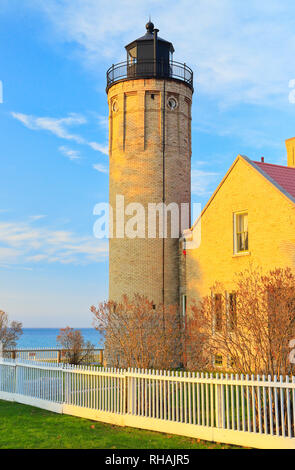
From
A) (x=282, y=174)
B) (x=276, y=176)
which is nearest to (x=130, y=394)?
(x=276, y=176)

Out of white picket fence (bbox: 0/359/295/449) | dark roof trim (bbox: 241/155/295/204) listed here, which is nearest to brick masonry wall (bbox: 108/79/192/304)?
dark roof trim (bbox: 241/155/295/204)

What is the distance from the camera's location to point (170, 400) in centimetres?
1227

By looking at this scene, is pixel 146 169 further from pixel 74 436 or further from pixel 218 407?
pixel 218 407

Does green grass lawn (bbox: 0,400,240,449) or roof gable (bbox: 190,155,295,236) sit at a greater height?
roof gable (bbox: 190,155,295,236)

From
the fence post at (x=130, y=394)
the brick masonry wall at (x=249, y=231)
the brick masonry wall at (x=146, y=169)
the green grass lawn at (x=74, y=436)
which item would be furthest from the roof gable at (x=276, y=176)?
the green grass lawn at (x=74, y=436)

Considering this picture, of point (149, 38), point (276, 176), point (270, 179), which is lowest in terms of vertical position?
point (270, 179)

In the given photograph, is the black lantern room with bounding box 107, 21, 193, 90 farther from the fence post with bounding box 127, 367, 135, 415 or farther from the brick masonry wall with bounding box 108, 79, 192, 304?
the fence post with bounding box 127, 367, 135, 415

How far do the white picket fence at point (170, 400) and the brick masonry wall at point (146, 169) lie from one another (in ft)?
35.3

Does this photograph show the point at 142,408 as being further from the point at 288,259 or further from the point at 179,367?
the point at 179,367

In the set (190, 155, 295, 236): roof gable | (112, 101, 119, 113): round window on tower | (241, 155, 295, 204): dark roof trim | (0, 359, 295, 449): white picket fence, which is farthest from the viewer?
(112, 101, 119, 113): round window on tower

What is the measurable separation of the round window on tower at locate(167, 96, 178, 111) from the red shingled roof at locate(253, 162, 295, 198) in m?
7.87

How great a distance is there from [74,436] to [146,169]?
17654 millimetres

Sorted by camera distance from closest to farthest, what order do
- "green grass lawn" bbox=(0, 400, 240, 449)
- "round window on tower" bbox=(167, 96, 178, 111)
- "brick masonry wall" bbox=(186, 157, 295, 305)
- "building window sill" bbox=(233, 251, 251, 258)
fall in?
"green grass lawn" bbox=(0, 400, 240, 449), "brick masonry wall" bbox=(186, 157, 295, 305), "building window sill" bbox=(233, 251, 251, 258), "round window on tower" bbox=(167, 96, 178, 111)

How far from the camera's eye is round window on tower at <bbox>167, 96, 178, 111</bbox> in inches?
1099
